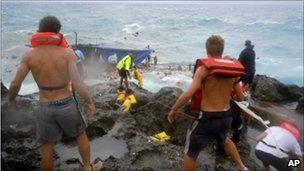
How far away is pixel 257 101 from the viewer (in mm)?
12094

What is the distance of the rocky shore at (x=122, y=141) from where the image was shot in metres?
5.81

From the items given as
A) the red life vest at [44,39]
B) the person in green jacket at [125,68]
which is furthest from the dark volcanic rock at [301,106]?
the red life vest at [44,39]

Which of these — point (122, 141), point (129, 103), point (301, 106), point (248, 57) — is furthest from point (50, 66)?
point (301, 106)

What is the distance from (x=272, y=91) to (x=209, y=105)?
28.7 ft

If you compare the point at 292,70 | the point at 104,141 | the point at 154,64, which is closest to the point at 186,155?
the point at 104,141

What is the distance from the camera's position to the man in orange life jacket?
167 inches

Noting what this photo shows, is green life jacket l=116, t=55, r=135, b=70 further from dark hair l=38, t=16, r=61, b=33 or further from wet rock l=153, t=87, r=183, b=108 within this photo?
dark hair l=38, t=16, r=61, b=33

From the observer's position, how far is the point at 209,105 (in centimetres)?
442

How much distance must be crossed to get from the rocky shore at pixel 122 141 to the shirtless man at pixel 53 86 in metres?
1.16

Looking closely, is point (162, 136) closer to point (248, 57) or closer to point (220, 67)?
point (248, 57)

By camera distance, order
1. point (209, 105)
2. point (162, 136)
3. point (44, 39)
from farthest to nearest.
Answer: point (162, 136)
point (209, 105)
point (44, 39)

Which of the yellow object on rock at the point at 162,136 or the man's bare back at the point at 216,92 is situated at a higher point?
the man's bare back at the point at 216,92

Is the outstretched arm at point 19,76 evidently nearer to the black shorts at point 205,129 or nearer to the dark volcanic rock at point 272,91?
the black shorts at point 205,129

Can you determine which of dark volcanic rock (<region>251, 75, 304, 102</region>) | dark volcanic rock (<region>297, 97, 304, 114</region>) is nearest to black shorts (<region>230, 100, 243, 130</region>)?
dark volcanic rock (<region>297, 97, 304, 114</region>)
